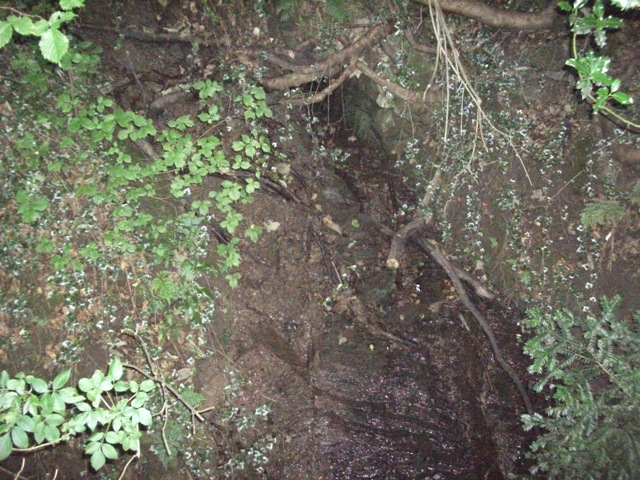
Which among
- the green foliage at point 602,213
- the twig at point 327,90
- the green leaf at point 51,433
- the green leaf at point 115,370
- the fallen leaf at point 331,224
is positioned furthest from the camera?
the twig at point 327,90

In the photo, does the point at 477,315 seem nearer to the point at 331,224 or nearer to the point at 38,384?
the point at 331,224

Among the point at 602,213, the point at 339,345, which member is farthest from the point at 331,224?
the point at 602,213

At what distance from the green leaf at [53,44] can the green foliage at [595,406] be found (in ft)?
12.3

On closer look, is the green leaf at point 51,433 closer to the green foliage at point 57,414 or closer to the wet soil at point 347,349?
the green foliage at point 57,414

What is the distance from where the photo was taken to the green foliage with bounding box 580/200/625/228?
4332 mm

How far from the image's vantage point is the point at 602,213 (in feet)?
14.4

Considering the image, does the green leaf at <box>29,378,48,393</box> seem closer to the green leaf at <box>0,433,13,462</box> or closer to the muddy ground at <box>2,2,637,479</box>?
the green leaf at <box>0,433,13,462</box>

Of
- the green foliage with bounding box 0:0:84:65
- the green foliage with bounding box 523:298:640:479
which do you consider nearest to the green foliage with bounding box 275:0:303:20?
the green foliage with bounding box 0:0:84:65

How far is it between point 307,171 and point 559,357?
373 cm

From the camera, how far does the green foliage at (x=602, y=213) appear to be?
4332 mm

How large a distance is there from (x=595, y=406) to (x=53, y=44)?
4.07m

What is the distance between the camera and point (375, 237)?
5.36 m

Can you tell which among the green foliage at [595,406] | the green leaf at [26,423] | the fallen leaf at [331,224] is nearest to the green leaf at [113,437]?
the green leaf at [26,423]

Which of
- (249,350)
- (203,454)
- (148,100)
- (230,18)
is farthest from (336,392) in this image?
(230,18)
